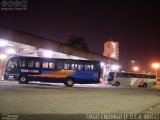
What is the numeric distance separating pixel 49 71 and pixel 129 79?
55.9 feet

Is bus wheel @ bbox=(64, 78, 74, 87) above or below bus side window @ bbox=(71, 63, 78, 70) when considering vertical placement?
below

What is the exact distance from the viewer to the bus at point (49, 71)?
27406 mm

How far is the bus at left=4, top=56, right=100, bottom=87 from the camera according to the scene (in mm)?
27406

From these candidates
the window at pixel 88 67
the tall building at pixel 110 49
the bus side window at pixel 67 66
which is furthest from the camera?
the tall building at pixel 110 49

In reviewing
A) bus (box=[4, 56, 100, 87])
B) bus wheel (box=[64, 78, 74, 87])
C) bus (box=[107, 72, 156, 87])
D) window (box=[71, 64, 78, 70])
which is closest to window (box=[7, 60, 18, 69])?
bus (box=[4, 56, 100, 87])

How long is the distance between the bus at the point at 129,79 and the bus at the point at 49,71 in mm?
12221

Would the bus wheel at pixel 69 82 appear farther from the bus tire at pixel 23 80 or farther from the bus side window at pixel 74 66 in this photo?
the bus tire at pixel 23 80

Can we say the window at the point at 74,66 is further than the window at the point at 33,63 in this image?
Yes

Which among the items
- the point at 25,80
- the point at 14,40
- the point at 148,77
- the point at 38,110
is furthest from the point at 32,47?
the point at 38,110

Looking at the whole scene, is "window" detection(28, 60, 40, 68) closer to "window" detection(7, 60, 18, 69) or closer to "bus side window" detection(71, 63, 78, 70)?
"window" detection(7, 60, 18, 69)

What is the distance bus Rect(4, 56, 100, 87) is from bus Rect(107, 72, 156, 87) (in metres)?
12.2

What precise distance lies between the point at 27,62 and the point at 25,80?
1.84 metres

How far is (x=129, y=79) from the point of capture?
1623 inches

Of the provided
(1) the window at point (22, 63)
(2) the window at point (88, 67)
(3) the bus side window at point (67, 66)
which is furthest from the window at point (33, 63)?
(2) the window at point (88, 67)
